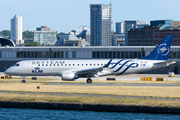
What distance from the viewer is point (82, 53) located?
→ 3846 inches

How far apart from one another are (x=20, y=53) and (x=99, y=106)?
72.7m

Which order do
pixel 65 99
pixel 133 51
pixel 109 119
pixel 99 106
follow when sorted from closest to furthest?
pixel 109 119
pixel 99 106
pixel 65 99
pixel 133 51

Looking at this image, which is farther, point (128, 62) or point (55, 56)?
point (55, 56)

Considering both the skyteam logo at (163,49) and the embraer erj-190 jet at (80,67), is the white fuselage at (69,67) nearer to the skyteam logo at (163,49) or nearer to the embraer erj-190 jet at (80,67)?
the embraer erj-190 jet at (80,67)

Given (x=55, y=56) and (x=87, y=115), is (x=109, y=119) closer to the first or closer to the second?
(x=87, y=115)

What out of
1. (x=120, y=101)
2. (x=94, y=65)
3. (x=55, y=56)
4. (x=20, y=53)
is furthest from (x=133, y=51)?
(x=120, y=101)

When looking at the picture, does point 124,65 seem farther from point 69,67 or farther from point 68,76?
point 68,76

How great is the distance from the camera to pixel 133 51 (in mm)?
96500

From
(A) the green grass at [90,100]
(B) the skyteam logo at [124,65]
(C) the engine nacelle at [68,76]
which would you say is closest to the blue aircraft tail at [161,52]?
(B) the skyteam logo at [124,65]

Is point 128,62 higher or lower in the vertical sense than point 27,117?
higher

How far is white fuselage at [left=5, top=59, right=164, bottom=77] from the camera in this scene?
Answer: 57938mm

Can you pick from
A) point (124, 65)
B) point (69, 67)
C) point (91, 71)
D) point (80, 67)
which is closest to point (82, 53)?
point (80, 67)

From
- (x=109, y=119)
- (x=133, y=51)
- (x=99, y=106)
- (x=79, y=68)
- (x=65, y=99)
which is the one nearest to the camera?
(x=109, y=119)

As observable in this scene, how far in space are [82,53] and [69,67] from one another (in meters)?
39.4
